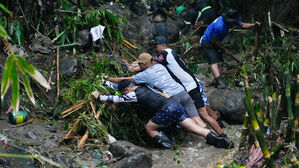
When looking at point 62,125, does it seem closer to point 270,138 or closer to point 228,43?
point 270,138

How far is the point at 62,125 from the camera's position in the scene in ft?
20.7

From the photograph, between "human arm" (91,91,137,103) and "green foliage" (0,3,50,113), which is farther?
"human arm" (91,91,137,103)

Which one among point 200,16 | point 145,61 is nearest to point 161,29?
point 200,16

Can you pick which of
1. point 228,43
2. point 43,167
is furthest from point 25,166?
point 228,43

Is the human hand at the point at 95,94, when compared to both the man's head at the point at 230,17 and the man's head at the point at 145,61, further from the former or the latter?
the man's head at the point at 230,17

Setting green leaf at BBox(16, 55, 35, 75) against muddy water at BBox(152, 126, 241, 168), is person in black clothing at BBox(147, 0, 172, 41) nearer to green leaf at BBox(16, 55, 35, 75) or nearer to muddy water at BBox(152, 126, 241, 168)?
muddy water at BBox(152, 126, 241, 168)

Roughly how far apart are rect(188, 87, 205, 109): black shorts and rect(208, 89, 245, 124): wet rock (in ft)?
2.54

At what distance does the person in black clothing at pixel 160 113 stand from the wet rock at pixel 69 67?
1.19m

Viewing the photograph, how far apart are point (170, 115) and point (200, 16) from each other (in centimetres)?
426

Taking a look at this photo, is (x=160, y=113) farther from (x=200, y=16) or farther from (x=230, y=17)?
(x=200, y=16)

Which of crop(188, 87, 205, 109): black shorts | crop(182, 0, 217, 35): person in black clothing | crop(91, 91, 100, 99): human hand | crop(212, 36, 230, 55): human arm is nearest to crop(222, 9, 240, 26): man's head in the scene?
crop(212, 36, 230, 55): human arm

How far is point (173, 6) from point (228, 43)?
2.19 m

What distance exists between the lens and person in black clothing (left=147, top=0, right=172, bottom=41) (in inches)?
385

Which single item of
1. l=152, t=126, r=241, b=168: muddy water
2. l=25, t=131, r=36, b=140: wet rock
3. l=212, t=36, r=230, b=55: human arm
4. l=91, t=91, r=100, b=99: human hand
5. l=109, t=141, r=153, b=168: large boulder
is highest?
l=212, t=36, r=230, b=55: human arm
